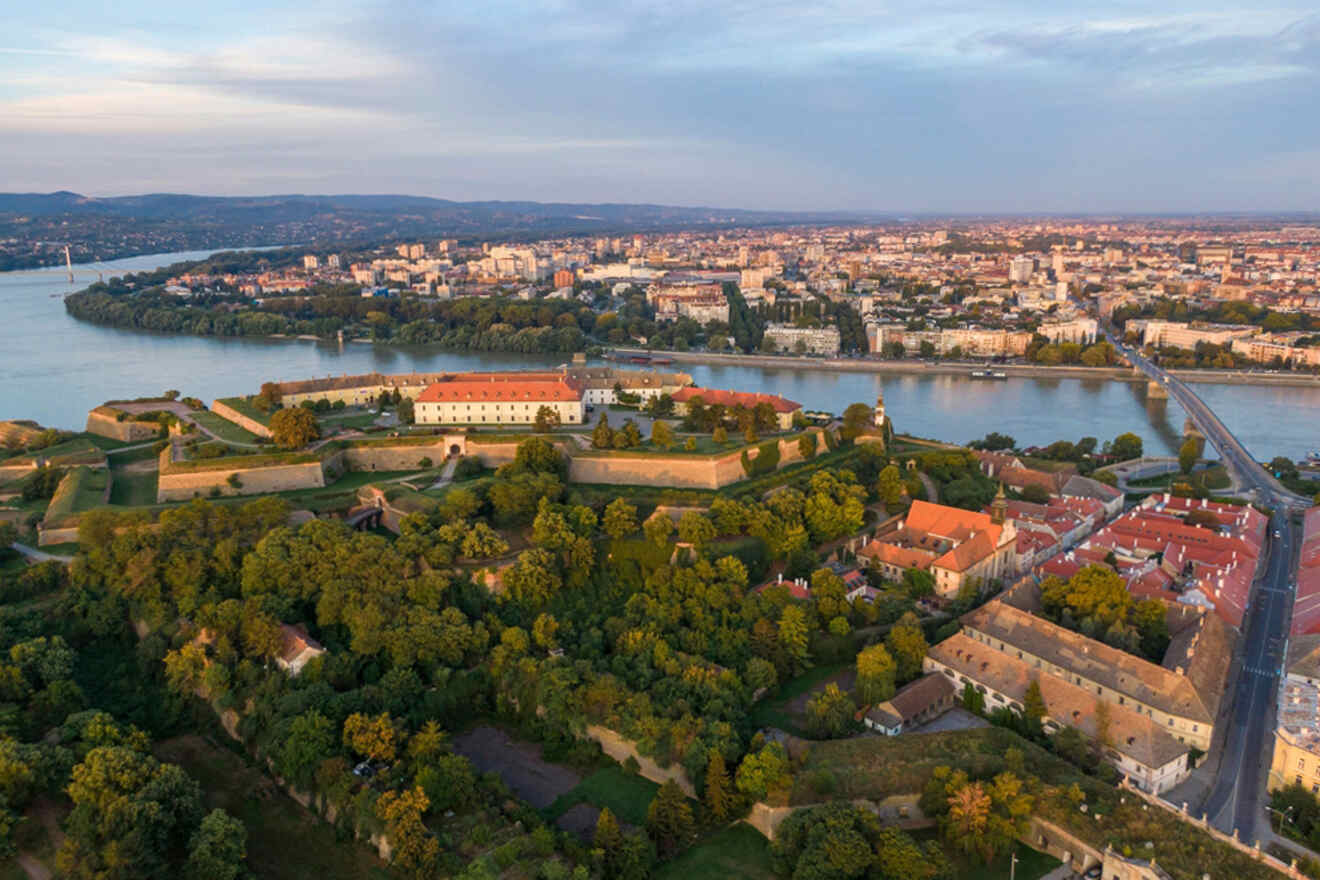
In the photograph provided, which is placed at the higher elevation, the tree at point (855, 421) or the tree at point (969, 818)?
the tree at point (855, 421)

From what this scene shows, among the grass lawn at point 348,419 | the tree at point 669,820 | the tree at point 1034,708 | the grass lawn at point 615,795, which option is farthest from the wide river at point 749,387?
the tree at point 669,820

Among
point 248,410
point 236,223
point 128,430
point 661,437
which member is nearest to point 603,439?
point 661,437

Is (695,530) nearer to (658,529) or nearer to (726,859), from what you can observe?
(658,529)

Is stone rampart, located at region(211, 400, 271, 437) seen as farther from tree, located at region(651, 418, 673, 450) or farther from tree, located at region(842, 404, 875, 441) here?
tree, located at region(842, 404, 875, 441)

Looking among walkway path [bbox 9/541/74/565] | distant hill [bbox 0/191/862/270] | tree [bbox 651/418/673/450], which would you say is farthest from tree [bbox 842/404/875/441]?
distant hill [bbox 0/191/862/270]

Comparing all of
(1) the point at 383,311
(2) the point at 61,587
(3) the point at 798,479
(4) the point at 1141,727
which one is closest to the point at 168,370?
(1) the point at 383,311

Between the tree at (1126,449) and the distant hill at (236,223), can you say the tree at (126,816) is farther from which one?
the distant hill at (236,223)

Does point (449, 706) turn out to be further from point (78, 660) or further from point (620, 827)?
point (78, 660)

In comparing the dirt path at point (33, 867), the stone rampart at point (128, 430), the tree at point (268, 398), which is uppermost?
the tree at point (268, 398)
